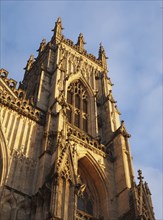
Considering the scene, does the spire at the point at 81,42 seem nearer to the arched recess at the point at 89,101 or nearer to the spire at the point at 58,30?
the spire at the point at 58,30

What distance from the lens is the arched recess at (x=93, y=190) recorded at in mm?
16625

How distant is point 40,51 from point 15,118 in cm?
1383

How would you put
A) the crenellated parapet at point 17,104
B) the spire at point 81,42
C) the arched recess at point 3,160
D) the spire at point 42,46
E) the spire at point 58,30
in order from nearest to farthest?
the arched recess at point 3,160
the crenellated parapet at point 17,104
the spire at point 58,30
the spire at point 42,46
the spire at point 81,42

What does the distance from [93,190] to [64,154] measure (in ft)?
13.4

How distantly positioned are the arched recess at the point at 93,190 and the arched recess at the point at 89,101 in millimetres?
3315

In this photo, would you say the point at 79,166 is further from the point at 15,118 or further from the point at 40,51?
the point at 40,51

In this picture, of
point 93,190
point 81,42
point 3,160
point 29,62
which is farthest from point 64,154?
point 81,42

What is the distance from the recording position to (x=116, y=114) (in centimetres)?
2358

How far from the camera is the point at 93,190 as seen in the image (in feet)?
58.0

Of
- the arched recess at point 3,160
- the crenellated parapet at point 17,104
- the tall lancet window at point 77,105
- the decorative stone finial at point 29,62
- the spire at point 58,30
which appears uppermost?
the spire at point 58,30

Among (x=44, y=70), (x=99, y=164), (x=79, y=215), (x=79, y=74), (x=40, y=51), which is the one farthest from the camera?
(x=40, y=51)

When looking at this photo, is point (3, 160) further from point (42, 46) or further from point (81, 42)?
point (81, 42)

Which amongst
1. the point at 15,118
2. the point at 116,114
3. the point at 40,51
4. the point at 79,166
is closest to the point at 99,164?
the point at 79,166

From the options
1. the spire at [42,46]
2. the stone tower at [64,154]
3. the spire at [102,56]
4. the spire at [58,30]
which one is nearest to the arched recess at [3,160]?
the stone tower at [64,154]
